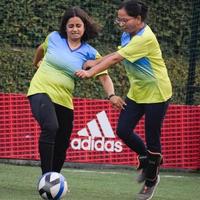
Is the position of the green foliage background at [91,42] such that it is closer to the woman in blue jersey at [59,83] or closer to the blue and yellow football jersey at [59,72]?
the woman in blue jersey at [59,83]

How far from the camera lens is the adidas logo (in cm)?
1059

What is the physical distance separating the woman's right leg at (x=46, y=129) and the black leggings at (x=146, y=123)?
871 millimetres

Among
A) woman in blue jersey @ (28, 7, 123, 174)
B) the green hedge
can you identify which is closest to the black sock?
woman in blue jersey @ (28, 7, 123, 174)

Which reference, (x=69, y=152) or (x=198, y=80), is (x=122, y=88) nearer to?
(x=198, y=80)

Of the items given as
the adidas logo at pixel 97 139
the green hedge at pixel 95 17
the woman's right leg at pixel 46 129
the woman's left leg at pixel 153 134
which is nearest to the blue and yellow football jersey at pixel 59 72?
the woman's right leg at pixel 46 129

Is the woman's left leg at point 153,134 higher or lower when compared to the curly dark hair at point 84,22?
lower

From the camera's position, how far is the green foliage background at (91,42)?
39.4 feet

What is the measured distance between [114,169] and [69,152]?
0.63 meters

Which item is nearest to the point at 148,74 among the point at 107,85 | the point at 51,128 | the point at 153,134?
the point at 107,85

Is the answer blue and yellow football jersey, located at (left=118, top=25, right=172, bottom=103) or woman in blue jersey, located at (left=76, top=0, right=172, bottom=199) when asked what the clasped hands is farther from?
blue and yellow football jersey, located at (left=118, top=25, right=172, bottom=103)

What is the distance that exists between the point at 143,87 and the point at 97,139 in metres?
3.15

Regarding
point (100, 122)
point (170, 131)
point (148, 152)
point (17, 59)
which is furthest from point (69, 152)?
point (148, 152)

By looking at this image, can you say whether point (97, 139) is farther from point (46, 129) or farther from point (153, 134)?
point (46, 129)

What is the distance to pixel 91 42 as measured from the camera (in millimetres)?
12273
